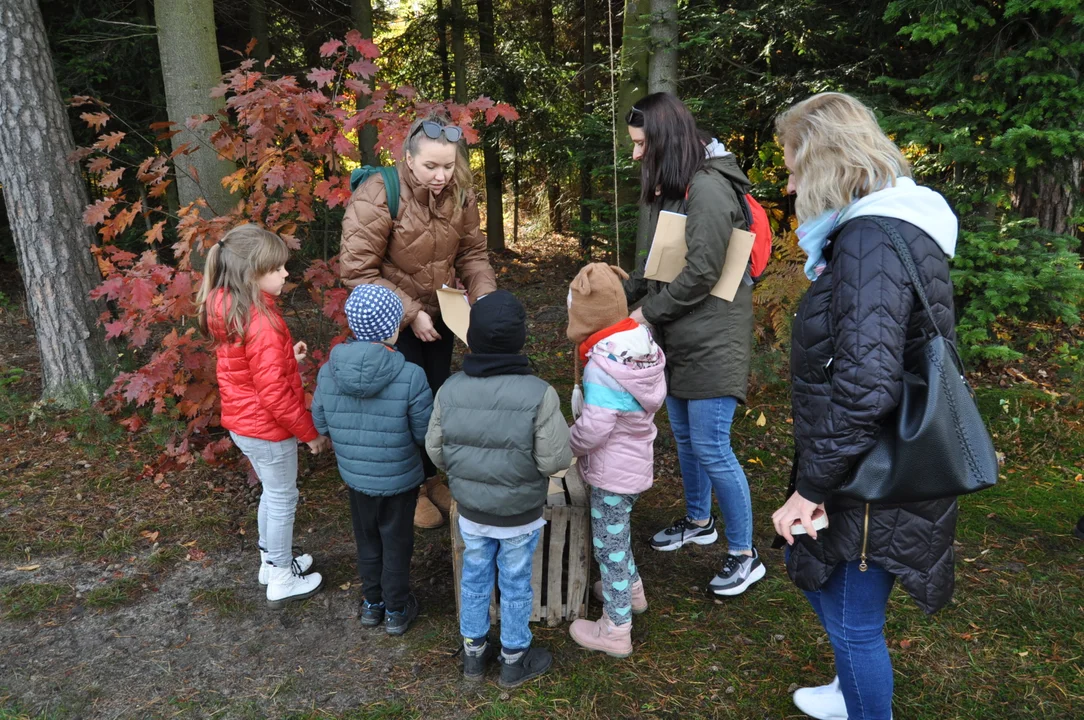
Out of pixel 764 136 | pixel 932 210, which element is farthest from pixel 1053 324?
pixel 932 210

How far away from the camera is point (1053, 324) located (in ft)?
20.9

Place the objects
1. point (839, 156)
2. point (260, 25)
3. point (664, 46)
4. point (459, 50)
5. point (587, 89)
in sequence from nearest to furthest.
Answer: point (839, 156), point (664, 46), point (260, 25), point (459, 50), point (587, 89)

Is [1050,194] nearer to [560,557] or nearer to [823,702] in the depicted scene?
[823,702]

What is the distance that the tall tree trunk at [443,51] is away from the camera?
10862 millimetres

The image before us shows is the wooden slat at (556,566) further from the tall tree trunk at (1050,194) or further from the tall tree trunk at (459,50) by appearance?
the tall tree trunk at (459,50)

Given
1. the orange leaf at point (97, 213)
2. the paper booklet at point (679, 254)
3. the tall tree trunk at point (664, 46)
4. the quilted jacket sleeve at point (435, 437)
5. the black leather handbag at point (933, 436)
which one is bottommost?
the quilted jacket sleeve at point (435, 437)

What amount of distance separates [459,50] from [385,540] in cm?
974

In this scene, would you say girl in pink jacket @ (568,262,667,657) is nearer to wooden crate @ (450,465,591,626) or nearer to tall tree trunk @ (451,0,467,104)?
wooden crate @ (450,465,591,626)

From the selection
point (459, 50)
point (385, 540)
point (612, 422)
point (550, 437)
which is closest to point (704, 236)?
point (612, 422)

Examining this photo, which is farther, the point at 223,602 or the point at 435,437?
the point at 223,602

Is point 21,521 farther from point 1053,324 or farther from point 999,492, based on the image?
point 1053,324

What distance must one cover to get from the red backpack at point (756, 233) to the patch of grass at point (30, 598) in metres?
3.64

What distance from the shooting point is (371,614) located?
326cm

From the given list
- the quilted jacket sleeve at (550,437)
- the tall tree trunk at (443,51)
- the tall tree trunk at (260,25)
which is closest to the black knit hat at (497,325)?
the quilted jacket sleeve at (550,437)
